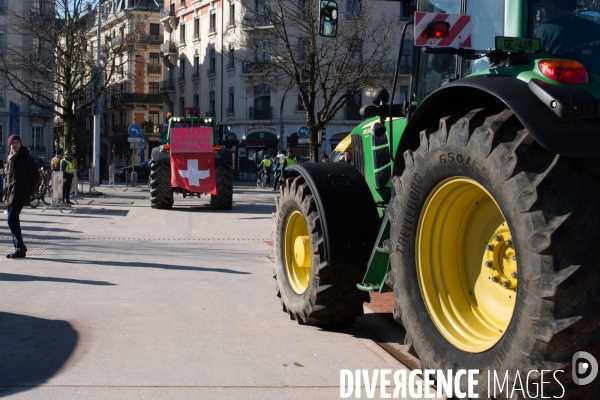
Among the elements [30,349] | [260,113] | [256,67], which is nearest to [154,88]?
[260,113]

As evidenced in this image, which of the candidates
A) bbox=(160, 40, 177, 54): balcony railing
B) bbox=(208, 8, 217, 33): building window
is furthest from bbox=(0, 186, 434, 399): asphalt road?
bbox=(160, 40, 177, 54): balcony railing

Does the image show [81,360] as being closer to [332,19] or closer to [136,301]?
[136,301]

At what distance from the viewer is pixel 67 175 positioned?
23281mm

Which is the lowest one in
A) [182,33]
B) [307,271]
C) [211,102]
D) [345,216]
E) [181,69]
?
[307,271]

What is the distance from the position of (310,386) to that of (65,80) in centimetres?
2930

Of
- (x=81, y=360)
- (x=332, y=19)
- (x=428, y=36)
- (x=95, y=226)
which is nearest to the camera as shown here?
(x=428, y=36)

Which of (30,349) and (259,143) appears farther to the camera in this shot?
(259,143)

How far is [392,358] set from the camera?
5383 millimetres

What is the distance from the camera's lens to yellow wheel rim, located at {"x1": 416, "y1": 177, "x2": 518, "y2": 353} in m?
3.79

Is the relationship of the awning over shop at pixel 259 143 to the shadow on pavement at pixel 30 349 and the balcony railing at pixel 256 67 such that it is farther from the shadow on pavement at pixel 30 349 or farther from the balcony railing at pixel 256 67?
the shadow on pavement at pixel 30 349

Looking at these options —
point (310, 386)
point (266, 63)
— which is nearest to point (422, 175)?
point (310, 386)

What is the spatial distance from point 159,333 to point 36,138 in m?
64.7

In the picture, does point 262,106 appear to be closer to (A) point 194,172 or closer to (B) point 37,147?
(B) point 37,147

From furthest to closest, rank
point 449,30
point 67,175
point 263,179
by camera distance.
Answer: point 263,179 → point 67,175 → point 449,30
